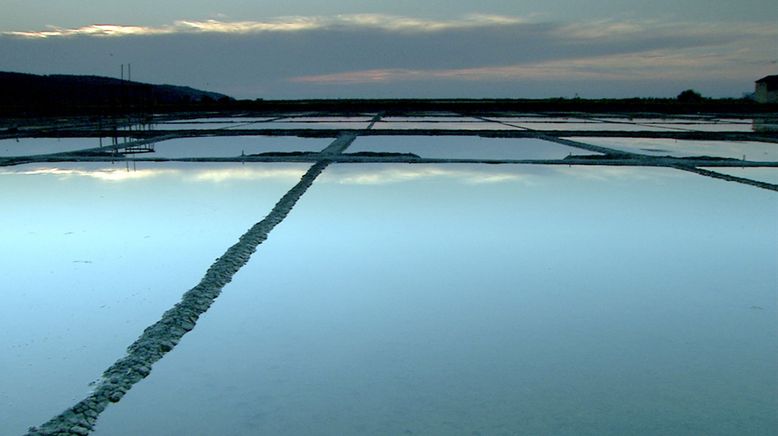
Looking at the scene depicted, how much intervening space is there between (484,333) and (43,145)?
32.7 ft

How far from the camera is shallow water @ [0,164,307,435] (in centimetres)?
213

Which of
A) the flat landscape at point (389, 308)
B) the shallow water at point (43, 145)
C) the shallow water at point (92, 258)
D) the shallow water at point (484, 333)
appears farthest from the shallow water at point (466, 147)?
the shallow water at point (484, 333)

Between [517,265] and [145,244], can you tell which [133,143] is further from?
[517,265]

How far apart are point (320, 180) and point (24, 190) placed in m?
2.59

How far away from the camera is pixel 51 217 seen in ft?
15.3

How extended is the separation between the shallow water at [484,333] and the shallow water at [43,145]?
21.7 ft

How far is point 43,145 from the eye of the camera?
34.3ft

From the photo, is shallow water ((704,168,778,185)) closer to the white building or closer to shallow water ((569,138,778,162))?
→ shallow water ((569,138,778,162))

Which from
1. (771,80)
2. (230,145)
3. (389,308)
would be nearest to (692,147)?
(230,145)

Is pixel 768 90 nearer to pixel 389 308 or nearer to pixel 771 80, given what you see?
pixel 771 80

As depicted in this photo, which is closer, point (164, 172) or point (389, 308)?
point (389, 308)

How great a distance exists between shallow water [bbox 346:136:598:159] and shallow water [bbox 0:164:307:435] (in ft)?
9.96

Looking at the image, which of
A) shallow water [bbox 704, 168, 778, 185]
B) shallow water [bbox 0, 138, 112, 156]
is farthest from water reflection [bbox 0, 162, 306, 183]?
shallow water [bbox 704, 168, 778, 185]

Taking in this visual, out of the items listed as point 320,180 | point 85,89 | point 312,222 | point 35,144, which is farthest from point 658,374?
point 85,89
